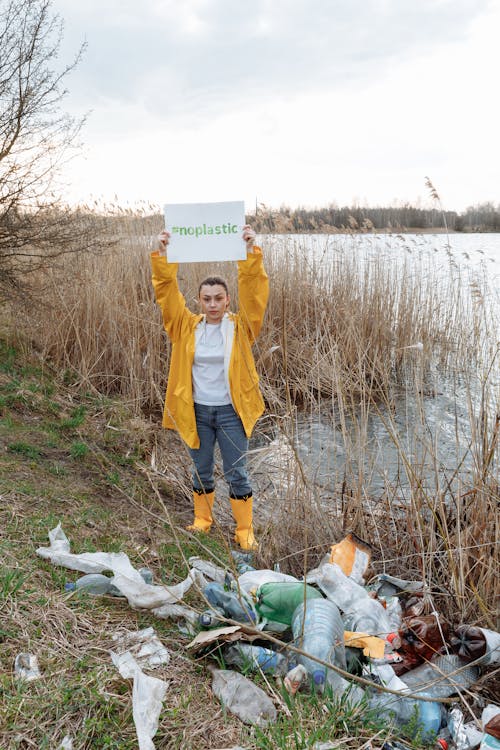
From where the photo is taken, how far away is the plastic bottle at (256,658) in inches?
81.7

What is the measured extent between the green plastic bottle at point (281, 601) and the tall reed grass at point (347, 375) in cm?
28

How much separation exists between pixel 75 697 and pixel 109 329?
4.80 m

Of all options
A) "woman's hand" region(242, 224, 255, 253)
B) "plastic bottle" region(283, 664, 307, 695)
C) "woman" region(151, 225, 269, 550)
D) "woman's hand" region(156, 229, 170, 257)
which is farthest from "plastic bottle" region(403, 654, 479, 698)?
"woman's hand" region(156, 229, 170, 257)

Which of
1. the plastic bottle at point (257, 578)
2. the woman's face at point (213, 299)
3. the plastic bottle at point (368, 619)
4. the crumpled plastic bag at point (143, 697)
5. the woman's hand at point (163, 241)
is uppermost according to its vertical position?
the woman's hand at point (163, 241)

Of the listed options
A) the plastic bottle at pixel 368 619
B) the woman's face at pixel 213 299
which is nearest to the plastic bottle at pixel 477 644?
the plastic bottle at pixel 368 619

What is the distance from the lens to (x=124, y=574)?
2.48 m

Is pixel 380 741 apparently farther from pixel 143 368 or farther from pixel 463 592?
pixel 143 368

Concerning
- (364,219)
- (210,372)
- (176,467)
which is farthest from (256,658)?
(364,219)

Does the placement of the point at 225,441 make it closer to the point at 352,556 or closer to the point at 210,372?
the point at 210,372

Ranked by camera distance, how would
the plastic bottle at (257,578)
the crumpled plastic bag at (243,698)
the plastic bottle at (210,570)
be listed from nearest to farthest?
the crumpled plastic bag at (243,698), the plastic bottle at (257,578), the plastic bottle at (210,570)

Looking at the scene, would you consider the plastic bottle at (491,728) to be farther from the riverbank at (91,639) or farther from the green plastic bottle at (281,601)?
the green plastic bottle at (281,601)

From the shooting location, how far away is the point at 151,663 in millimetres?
2027

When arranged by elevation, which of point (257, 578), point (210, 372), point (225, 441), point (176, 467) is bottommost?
point (176, 467)

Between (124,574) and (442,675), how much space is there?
1.29 m
